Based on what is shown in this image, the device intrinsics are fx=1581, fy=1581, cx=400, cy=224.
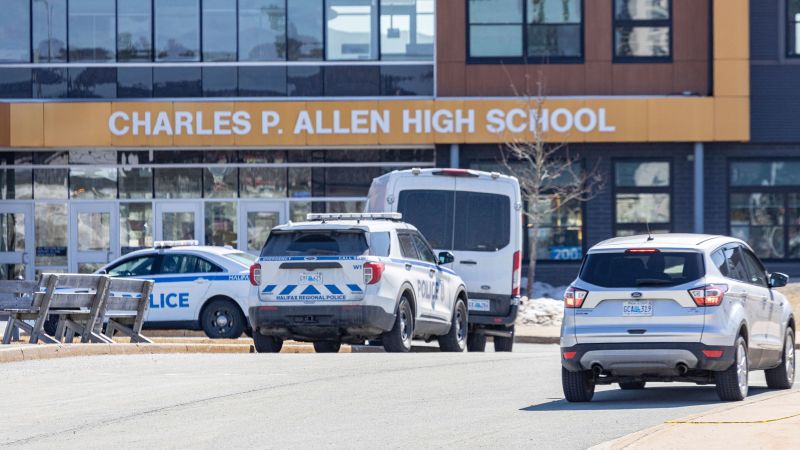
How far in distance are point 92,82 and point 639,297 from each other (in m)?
26.5

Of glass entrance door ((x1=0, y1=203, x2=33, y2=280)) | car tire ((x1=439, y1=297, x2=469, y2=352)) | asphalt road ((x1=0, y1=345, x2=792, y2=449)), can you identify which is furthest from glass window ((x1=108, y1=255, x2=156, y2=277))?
glass entrance door ((x1=0, y1=203, x2=33, y2=280))

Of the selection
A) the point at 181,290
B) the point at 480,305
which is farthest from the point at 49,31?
the point at 480,305

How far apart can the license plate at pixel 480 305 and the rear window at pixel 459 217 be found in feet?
2.76

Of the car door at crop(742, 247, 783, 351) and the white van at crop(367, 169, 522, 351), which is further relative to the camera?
the white van at crop(367, 169, 522, 351)

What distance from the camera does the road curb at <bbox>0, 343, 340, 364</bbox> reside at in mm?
17717

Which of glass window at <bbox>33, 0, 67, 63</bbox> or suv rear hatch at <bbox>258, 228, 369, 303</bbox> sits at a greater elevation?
glass window at <bbox>33, 0, 67, 63</bbox>

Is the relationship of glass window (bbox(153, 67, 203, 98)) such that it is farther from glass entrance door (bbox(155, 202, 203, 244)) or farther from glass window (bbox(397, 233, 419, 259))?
glass window (bbox(397, 233, 419, 259))

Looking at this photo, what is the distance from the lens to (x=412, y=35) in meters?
38.5

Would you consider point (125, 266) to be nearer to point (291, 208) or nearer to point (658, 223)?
point (291, 208)

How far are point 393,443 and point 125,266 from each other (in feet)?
50.2

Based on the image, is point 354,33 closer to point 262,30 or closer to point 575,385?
point 262,30

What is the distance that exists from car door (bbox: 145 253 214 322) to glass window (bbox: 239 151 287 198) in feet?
45.7

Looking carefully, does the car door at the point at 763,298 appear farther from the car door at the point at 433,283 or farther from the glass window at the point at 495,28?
the glass window at the point at 495,28

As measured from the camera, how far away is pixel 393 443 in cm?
1124
